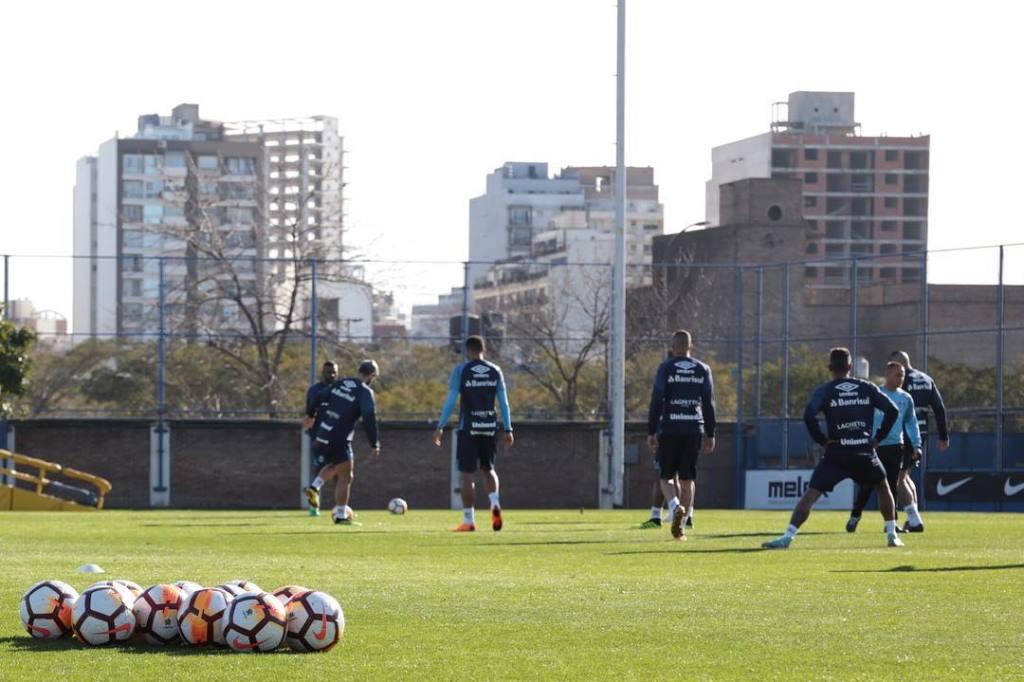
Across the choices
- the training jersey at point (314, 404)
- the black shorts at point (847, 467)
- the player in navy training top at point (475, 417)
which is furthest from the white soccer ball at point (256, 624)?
the training jersey at point (314, 404)

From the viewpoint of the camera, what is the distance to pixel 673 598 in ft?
39.2

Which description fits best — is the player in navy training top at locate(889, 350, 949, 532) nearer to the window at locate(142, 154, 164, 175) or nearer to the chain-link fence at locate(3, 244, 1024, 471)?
the chain-link fence at locate(3, 244, 1024, 471)

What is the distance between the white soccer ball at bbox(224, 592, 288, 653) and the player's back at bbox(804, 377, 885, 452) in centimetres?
910

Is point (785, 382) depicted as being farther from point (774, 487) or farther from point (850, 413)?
point (850, 413)

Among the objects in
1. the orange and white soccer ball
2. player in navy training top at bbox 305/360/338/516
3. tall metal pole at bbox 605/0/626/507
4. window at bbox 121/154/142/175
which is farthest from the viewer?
window at bbox 121/154/142/175

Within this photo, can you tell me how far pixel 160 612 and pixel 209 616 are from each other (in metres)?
0.29

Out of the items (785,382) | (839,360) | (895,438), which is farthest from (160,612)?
(785,382)

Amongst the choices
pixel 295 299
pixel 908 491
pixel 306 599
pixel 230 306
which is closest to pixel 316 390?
pixel 908 491

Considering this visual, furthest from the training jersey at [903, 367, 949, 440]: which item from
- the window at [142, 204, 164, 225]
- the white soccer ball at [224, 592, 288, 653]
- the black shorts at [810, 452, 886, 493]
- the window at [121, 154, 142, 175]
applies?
the window at [142, 204, 164, 225]

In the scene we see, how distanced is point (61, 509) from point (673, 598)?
2181 cm

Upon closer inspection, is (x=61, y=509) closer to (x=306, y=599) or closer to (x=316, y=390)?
(x=316, y=390)

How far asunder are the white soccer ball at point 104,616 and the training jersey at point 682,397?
10.8 meters

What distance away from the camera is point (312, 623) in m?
9.03

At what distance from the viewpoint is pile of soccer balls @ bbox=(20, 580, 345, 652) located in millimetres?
8977
